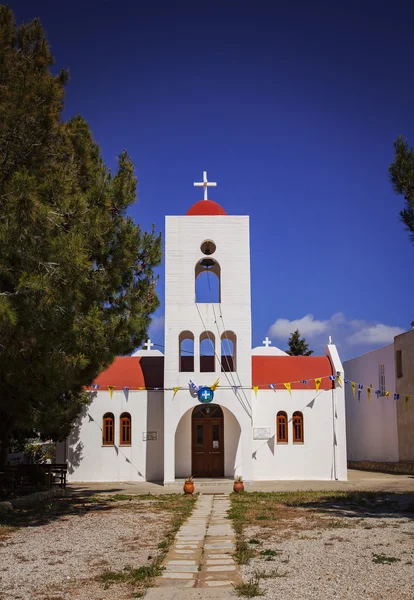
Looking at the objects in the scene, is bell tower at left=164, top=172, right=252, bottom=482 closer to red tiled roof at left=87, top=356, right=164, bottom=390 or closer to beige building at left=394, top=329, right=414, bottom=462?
red tiled roof at left=87, top=356, right=164, bottom=390

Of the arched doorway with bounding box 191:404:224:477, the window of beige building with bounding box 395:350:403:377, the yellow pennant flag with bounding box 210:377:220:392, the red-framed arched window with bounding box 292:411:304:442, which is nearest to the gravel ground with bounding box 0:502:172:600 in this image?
the yellow pennant flag with bounding box 210:377:220:392

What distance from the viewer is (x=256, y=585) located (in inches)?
298

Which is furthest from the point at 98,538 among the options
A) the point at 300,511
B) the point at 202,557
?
the point at 300,511

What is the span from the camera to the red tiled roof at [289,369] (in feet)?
82.6

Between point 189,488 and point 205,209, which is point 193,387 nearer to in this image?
point 189,488

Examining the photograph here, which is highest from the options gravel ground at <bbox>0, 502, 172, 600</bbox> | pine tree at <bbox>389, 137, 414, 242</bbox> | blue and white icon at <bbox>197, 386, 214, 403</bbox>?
pine tree at <bbox>389, 137, 414, 242</bbox>

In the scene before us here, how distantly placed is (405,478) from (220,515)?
43.2 feet

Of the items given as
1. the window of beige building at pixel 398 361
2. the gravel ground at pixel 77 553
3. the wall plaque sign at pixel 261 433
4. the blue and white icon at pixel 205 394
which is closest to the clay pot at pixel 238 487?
the blue and white icon at pixel 205 394

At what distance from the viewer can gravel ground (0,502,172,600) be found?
7727 mm

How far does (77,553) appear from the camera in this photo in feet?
33.0

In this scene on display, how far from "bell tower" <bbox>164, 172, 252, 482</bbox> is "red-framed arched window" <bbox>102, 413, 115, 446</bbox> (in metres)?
2.56

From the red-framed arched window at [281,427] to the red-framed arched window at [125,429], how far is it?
5665 mm

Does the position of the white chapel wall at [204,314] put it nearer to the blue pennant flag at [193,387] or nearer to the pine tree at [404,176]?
the blue pennant flag at [193,387]

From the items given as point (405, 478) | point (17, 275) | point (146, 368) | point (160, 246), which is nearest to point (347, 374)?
point (405, 478)
